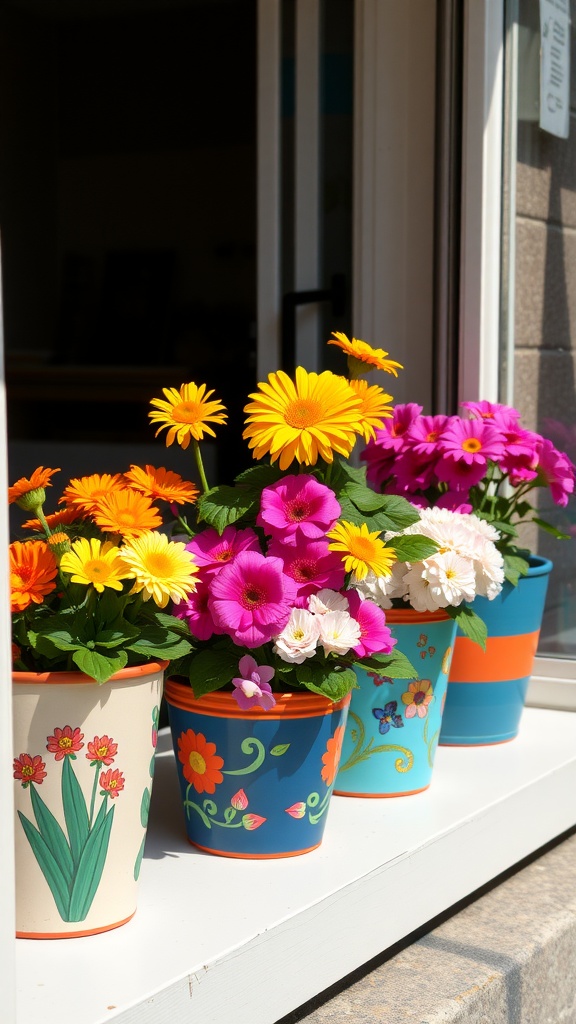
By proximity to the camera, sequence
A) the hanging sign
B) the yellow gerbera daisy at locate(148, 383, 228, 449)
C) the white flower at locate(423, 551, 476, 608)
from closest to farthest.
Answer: the yellow gerbera daisy at locate(148, 383, 228, 449) < the white flower at locate(423, 551, 476, 608) < the hanging sign

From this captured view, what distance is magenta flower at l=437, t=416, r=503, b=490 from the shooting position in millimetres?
1414

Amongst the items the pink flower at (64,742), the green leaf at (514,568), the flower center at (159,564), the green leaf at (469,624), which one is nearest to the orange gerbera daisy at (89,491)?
the flower center at (159,564)

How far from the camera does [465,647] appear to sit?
1.48m

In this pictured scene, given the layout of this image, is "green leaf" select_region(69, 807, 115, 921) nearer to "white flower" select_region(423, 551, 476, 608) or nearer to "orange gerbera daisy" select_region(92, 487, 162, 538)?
"orange gerbera daisy" select_region(92, 487, 162, 538)

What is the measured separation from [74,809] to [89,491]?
30cm

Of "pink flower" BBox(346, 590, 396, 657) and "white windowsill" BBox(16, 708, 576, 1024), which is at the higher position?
"pink flower" BBox(346, 590, 396, 657)

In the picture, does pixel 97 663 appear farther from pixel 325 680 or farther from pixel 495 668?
pixel 495 668

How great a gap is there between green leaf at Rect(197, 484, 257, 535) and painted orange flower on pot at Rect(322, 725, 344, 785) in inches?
9.0

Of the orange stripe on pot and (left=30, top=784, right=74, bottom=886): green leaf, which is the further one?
the orange stripe on pot

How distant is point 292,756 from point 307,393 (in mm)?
345

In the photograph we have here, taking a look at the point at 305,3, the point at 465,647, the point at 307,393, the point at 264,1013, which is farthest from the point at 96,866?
the point at 305,3

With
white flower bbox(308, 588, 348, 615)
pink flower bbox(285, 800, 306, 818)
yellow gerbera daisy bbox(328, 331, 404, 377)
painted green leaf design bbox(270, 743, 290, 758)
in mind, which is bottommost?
pink flower bbox(285, 800, 306, 818)

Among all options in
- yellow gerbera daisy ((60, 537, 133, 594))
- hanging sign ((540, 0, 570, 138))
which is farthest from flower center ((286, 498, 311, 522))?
hanging sign ((540, 0, 570, 138))

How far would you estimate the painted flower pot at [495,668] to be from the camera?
4.88 feet
